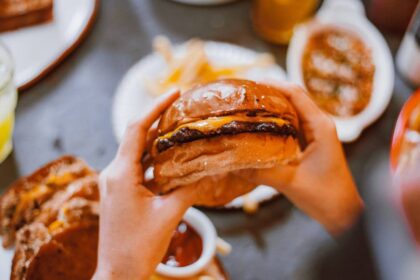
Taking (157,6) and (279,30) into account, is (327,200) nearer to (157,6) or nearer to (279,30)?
(279,30)

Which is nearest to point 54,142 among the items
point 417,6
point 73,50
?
point 73,50

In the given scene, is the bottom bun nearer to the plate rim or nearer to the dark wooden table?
the dark wooden table

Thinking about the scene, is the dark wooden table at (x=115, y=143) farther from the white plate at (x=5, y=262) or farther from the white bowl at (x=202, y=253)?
the white plate at (x=5, y=262)

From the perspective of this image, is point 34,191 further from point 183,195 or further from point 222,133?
point 222,133

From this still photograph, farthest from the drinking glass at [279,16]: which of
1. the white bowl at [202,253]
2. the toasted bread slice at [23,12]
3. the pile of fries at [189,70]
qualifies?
the white bowl at [202,253]

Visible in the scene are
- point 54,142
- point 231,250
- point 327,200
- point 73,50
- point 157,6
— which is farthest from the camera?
point 157,6

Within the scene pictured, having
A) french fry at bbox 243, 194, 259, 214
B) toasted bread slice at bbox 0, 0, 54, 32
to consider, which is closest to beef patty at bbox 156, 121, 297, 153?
french fry at bbox 243, 194, 259, 214

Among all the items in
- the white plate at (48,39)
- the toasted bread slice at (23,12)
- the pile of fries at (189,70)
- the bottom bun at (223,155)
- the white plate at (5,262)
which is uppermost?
the bottom bun at (223,155)
